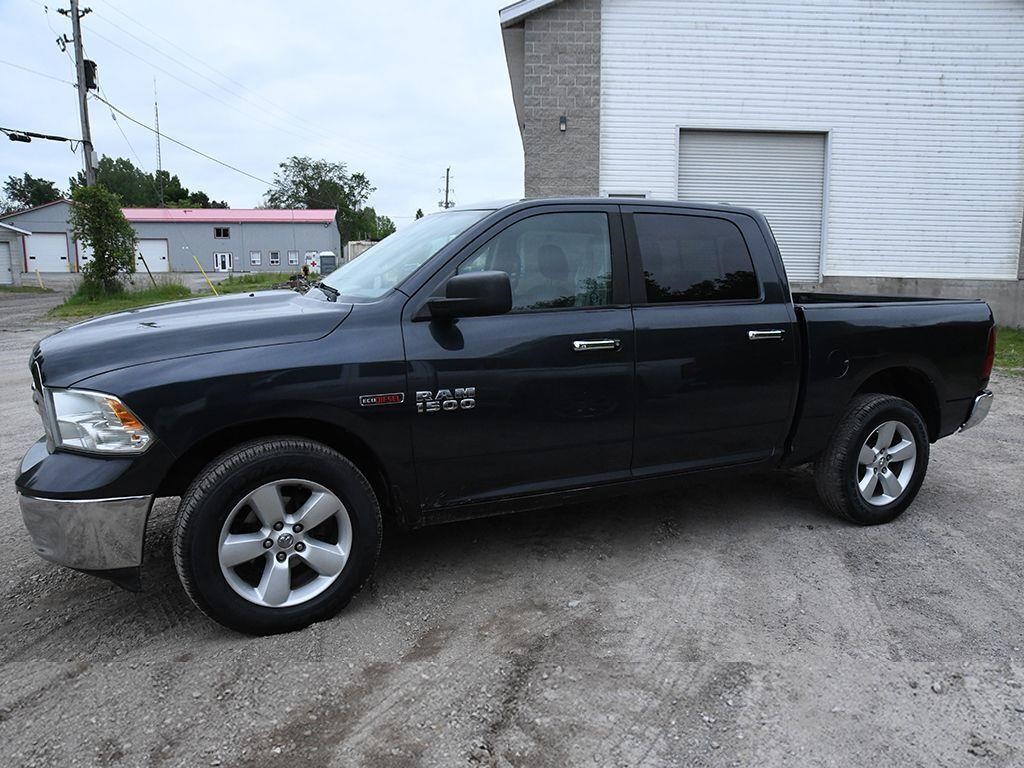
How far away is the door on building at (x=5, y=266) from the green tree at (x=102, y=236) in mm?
37773

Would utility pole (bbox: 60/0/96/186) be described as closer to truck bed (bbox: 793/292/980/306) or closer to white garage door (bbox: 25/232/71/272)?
truck bed (bbox: 793/292/980/306)

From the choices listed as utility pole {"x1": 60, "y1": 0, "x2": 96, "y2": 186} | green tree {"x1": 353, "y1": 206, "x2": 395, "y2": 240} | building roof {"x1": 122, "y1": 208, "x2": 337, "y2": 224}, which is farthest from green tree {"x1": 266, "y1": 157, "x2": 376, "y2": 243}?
utility pole {"x1": 60, "y1": 0, "x2": 96, "y2": 186}

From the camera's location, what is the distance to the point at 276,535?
3131 mm

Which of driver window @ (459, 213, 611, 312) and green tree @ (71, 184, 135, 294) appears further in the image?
green tree @ (71, 184, 135, 294)

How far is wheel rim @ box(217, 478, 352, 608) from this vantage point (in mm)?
3072

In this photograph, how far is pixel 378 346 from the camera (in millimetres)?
3279

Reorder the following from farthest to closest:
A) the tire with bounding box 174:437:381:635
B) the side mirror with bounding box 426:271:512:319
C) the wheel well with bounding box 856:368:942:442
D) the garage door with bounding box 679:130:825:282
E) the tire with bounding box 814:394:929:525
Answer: the garage door with bounding box 679:130:825:282
the wheel well with bounding box 856:368:942:442
the tire with bounding box 814:394:929:525
the side mirror with bounding box 426:271:512:319
the tire with bounding box 174:437:381:635

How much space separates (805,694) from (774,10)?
44.1ft

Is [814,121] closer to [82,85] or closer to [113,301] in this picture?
[113,301]

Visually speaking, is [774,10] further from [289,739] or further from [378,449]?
[289,739]

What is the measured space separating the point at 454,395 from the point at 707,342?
4.65 feet

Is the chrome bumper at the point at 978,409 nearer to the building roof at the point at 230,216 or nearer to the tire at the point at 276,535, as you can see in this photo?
the tire at the point at 276,535

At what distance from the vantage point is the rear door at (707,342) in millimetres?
3852

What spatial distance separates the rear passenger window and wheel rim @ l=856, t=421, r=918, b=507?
1.21 m
